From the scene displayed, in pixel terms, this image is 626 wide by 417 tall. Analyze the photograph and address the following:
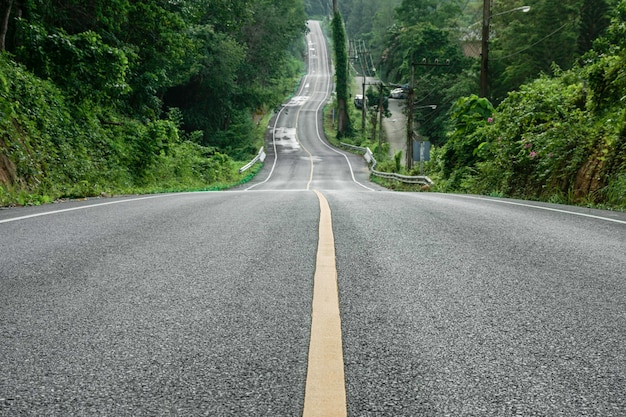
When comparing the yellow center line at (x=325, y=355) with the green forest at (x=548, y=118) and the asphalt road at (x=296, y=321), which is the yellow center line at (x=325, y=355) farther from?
the green forest at (x=548, y=118)

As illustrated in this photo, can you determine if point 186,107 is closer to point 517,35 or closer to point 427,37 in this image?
point 517,35

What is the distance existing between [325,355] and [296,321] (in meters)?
0.48

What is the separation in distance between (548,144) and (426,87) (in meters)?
49.0

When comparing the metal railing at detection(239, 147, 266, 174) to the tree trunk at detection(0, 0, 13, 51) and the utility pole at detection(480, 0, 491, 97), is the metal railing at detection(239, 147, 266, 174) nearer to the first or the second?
the utility pole at detection(480, 0, 491, 97)

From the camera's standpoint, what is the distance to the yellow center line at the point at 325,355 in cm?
192

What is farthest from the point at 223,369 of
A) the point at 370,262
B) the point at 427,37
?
the point at 427,37

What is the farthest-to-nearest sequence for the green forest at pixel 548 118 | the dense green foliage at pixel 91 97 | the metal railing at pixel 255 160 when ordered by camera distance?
the metal railing at pixel 255 160 < the dense green foliage at pixel 91 97 < the green forest at pixel 548 118

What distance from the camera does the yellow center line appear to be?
1915 millimetres

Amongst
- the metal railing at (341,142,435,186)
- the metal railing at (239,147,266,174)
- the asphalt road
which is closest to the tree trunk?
the asphalt road

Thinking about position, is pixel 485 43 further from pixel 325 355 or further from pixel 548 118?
pixel 325 355

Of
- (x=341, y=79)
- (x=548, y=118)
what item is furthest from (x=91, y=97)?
(x=341, y=79)

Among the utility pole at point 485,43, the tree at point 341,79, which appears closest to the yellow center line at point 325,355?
the utility pole at point 485,43

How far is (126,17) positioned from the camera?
1934cm

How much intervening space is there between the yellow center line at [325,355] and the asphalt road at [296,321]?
0.04 meters
